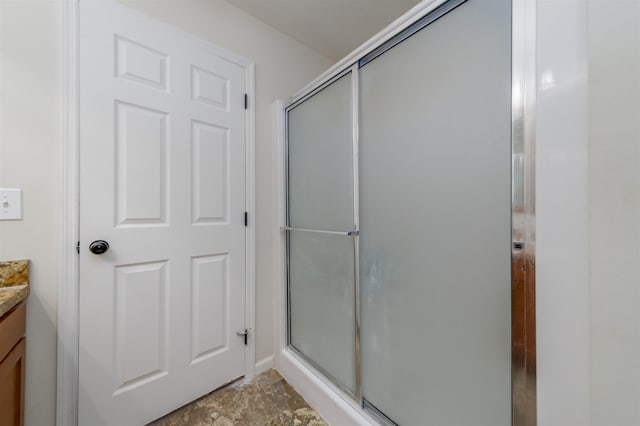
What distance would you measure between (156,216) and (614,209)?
5.43ft

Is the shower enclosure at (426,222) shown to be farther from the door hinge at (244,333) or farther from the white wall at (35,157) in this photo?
the white wall at (35,157)

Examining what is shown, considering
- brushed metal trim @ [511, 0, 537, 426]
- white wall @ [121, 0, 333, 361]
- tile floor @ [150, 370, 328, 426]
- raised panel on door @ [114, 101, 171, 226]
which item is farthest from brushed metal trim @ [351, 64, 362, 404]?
raised panel on door @ [114, 101, 171, 226]

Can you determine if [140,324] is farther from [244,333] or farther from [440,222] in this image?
[440,222]

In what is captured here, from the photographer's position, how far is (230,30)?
151 cm

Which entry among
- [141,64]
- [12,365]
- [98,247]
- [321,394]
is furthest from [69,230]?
[321,394]

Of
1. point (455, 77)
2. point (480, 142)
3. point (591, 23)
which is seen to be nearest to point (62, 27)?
point (455, 77)

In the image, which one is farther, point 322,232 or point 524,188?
point 322,232

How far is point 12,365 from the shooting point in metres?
0.83

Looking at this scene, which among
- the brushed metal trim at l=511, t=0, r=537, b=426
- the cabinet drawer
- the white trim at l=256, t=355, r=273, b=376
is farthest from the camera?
the white trim at l=256, t=355, r=273, b=376

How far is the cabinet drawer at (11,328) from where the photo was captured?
76 centimetres

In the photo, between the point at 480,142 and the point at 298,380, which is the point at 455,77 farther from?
the point at 298,380

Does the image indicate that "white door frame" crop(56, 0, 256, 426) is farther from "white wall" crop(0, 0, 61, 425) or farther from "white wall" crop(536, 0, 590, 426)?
"white wall" crop(536, 0, 590, 426)

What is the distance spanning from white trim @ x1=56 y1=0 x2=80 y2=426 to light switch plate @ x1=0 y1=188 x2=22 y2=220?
12cm

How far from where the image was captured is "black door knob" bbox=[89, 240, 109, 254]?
42.3 inches
